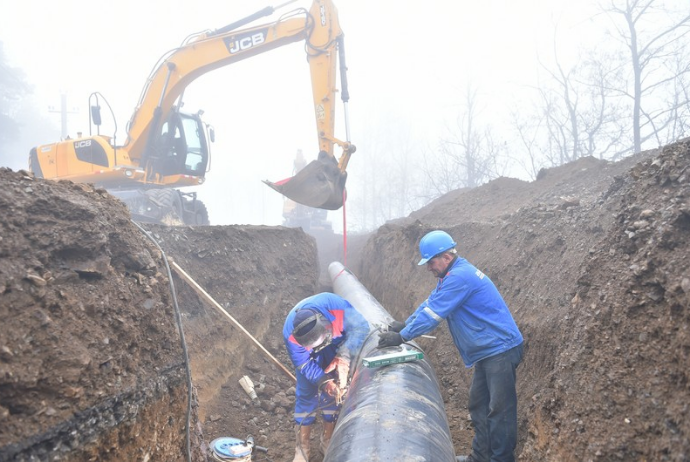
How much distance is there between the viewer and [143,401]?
272 centimetres

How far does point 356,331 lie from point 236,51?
22.6 feet

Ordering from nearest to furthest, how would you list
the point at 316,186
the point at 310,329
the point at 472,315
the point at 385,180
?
the point at 472,315 → the point at 310,329 → the point at 316,186 → the point at 385,180

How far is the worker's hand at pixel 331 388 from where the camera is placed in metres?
4.25

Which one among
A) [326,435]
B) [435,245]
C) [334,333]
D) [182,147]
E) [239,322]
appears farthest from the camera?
[182,147]

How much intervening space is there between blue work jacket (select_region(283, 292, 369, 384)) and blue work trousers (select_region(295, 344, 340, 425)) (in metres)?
0.12

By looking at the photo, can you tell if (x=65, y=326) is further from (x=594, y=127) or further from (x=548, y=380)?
(x=594, y=127)

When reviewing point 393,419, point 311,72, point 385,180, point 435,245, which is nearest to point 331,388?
point 393,419

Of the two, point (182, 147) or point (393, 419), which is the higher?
point (182, 147)

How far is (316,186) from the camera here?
316 inches

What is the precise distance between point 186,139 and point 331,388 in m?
8.31

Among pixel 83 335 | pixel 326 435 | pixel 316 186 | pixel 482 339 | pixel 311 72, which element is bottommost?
pixel 326 435

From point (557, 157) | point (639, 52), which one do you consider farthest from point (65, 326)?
point (557, 157)

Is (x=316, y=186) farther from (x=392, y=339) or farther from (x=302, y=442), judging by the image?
(x=302, y=442)

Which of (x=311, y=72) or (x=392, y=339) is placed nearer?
(x=392, y=339)
